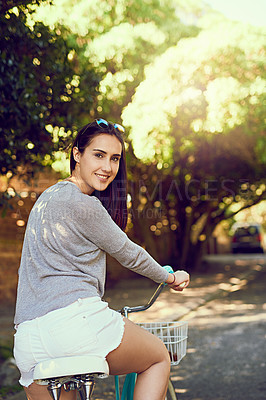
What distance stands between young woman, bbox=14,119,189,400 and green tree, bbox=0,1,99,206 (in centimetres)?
345

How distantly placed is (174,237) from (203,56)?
A: 870 cm

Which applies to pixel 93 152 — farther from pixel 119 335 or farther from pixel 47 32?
pixel 47 32

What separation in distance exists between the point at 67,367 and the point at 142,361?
14.4 inches

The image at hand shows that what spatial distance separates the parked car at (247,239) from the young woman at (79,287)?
27565 mm

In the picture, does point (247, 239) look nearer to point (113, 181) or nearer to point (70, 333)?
point (113, 181)

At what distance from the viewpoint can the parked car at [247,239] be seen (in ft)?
96.5

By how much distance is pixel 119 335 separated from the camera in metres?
2.30

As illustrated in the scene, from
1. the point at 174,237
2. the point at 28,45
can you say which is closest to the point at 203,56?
the point at 28,45

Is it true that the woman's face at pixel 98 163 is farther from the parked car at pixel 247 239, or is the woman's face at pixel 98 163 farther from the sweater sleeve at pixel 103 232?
the parked car at pixel 247 239

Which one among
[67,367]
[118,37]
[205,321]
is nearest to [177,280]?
[67,367]

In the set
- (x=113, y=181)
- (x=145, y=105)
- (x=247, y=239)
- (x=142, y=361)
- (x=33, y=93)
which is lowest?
(x=142, y=361)

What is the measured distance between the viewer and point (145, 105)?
11203mm

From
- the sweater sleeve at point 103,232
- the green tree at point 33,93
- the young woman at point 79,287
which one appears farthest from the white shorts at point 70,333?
the green tree at point 33,93

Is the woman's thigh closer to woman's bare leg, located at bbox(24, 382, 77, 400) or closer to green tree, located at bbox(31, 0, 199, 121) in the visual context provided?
woman's bare leg, located at bbox(24, 382, 77, 400)
